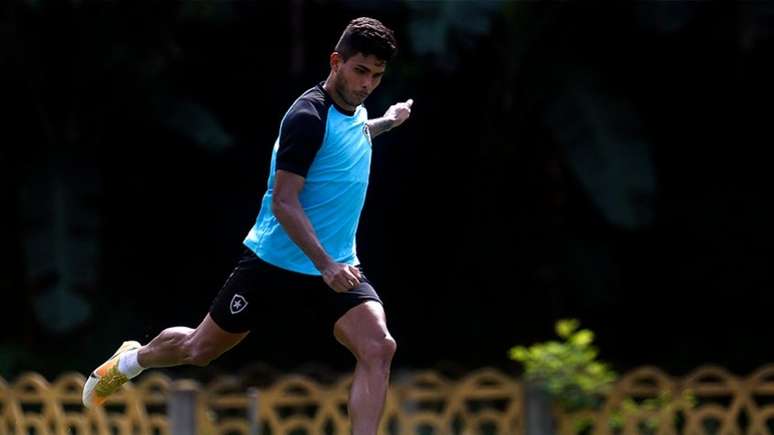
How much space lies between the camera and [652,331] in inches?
486

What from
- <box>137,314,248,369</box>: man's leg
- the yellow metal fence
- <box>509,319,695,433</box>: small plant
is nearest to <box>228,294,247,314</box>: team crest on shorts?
<box>137,314,248,369</box>: man's leg

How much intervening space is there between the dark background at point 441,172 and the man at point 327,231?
5402 millimetres

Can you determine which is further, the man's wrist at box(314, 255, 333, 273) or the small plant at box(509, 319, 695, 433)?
the small plant at box(509, 319, 695, 433)

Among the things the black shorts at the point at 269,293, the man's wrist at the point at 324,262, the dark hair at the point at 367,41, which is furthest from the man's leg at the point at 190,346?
the dark hair at the point at 367,41

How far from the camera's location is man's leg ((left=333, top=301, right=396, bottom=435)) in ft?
16.9

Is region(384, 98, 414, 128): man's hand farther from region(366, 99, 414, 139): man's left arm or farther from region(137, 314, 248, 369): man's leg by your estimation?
region(137, 314, 248, 369): man's leg

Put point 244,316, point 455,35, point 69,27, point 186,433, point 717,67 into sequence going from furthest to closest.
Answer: point 717,67 → point 69,27 → point 455,35 → point 186,433 → point 244,316

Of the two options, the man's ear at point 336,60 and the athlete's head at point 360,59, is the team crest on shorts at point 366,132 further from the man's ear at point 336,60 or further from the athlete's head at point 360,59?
the man's ear at point 336,60

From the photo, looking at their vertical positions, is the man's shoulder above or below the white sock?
above

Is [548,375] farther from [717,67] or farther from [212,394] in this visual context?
[717,67]

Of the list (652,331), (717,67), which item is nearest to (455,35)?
(717,67)

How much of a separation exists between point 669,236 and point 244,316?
24.3 ft

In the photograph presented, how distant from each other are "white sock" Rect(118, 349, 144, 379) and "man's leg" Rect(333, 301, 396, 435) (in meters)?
0.96

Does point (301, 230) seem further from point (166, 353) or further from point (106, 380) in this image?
point (106, 380)
